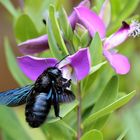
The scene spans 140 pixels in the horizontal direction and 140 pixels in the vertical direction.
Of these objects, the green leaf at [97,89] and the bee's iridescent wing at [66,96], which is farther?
the green leaf at [97,89]

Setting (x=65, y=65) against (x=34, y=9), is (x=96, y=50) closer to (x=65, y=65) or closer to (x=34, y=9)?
(x=65, y=65)

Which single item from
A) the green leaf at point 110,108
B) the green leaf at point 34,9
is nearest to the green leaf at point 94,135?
the green leaf at point 110,108

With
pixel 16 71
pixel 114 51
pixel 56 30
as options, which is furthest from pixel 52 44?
pixel 16 71

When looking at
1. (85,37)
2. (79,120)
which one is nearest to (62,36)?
(85,37)

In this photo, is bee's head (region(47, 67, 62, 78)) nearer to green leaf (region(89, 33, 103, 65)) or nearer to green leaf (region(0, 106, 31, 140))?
green leaf (region(89, 33, 103, 65))

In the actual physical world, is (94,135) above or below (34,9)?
below

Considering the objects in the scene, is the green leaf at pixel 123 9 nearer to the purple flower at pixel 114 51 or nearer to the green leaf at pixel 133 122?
the purple flower at pixel 114 51

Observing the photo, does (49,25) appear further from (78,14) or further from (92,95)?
(92,95)
